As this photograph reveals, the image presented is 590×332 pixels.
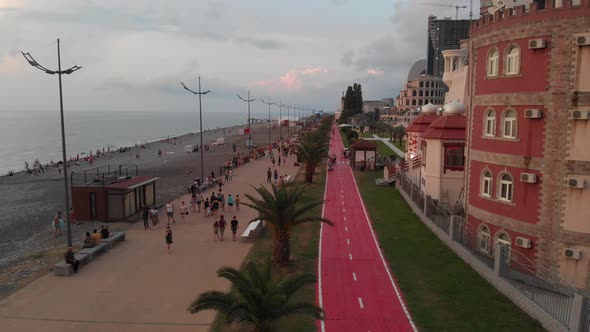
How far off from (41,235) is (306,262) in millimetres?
14778

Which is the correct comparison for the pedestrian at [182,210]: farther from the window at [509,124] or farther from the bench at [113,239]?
the window at [509,124]

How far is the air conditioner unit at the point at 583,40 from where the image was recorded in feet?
51.3

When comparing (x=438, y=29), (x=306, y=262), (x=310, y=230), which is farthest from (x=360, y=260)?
(x=438, y=29)

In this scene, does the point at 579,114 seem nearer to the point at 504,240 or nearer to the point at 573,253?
the point at 573,253

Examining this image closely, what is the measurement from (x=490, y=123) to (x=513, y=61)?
279 cm

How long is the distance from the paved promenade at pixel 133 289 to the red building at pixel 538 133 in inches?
443

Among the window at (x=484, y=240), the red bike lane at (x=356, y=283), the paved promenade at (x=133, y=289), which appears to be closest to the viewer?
the paved promenade at (x=133, y=289)

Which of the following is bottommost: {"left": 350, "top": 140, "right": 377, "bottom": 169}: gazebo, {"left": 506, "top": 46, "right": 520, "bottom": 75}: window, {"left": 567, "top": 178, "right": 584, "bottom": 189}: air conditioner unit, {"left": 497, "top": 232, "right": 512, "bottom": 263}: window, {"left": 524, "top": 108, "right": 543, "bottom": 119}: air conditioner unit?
{"left": 497, "top": 232, "right": 512, "bottom": 263}: window

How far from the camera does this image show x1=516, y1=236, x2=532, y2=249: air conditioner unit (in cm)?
1770

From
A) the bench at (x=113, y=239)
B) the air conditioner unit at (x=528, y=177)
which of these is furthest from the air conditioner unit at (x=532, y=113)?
the bench at (x=113, y=239)

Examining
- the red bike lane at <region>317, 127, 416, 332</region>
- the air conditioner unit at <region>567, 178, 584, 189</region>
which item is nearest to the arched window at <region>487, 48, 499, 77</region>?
the air conditioner unit at <region>567, 178, 584, 189</region>

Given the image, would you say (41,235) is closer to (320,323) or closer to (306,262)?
(306,262)

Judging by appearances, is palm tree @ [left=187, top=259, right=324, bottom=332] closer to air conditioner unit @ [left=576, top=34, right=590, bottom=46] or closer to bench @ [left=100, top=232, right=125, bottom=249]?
bench @ [left=100, top=232, right=125, bottom=249]

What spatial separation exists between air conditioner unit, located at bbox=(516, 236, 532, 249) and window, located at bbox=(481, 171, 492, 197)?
2.26m
